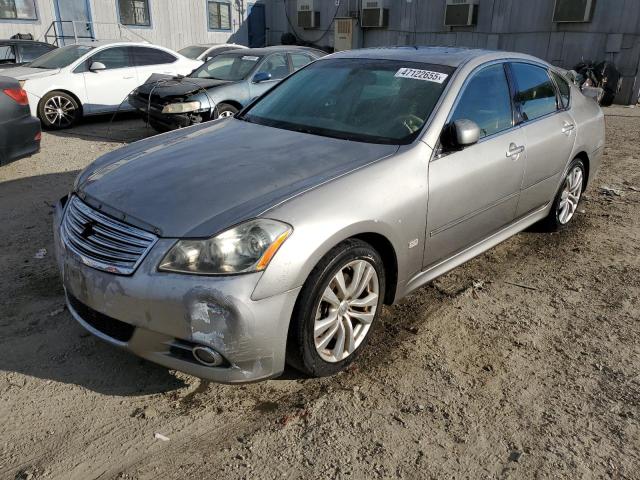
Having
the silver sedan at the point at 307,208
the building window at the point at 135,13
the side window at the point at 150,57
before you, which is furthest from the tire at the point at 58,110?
the building window at the point at 135,13

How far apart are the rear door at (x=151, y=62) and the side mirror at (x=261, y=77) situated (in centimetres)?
284

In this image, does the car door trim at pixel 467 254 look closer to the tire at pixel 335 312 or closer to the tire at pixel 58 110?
the tire at pixel 335 312

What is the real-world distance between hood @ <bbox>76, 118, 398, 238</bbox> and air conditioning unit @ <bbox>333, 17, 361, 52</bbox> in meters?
17.4

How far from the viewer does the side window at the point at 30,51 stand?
11359 millimetres

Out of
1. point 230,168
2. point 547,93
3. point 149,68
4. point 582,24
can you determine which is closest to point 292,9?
point 582,24

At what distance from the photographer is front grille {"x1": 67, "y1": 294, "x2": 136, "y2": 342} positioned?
2.52m

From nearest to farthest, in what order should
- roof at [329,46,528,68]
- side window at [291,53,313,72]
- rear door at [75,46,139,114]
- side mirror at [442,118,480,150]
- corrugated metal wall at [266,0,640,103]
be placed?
side mirror at [442,118,480,150], roof at [329,46,528,68], side window at [291,53,313,72], rear door at [75,46,139,114], corrugated metal wall at [266,0,640,103]

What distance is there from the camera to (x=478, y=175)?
3414 mm

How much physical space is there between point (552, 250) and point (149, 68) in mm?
8455

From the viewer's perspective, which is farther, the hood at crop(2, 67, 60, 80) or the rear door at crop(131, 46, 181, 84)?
Answer: the rear door at crop(131, 46, 181, 84)

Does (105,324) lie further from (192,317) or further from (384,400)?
(384,400)

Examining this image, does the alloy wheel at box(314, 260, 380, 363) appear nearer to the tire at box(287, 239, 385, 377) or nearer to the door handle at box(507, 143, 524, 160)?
the tire at box(287, 239, 385, 377)

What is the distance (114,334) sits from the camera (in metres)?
2.58

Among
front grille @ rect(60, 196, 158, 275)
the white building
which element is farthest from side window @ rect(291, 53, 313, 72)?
the white building
